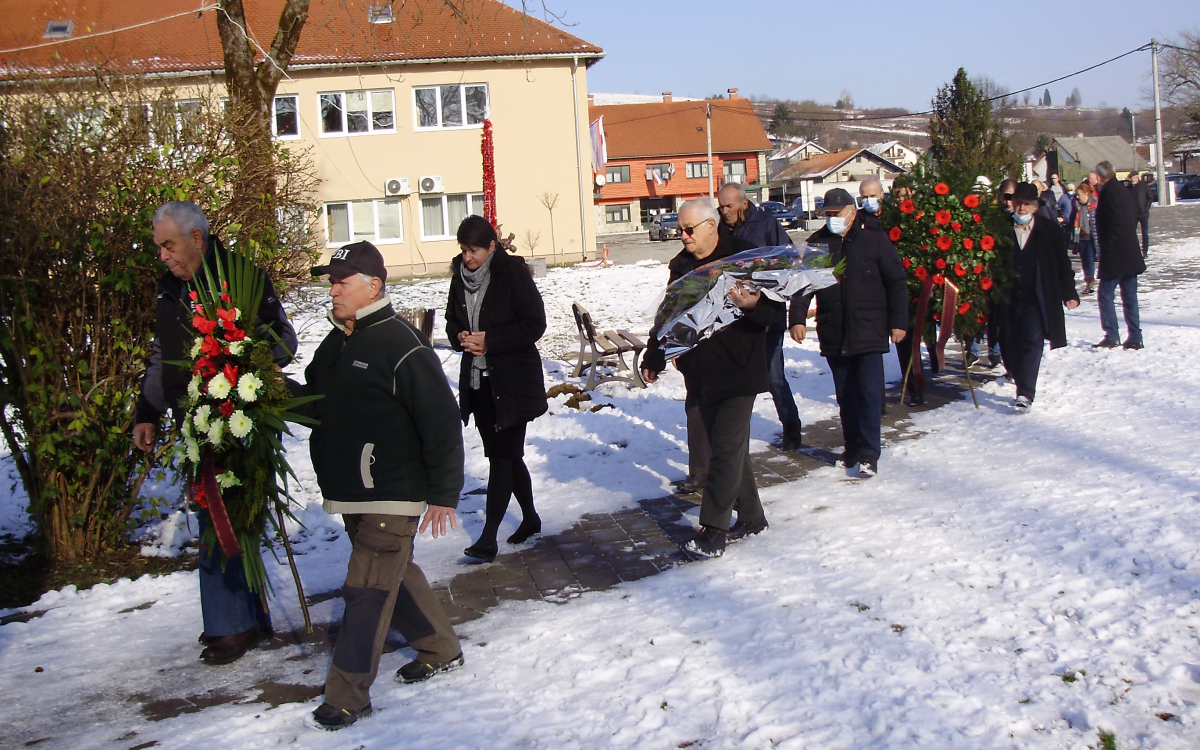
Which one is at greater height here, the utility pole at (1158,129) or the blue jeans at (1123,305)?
the utility pole at (1158,129)

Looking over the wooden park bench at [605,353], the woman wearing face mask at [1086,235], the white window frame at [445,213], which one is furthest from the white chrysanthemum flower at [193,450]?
the white window frame at [445,213]

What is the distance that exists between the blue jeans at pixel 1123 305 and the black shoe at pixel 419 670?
9064mm

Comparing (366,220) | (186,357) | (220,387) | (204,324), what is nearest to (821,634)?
(220,387)

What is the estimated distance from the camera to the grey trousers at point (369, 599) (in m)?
3.79

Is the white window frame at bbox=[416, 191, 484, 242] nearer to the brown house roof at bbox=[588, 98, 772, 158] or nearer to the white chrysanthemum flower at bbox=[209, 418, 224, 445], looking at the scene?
the white chrysanthemum flower at bbox=[209, 418, 224, 445]

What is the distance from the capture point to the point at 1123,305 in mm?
10664

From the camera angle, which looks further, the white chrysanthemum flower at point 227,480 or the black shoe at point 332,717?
the white chrysanthemum flower at point 227,480

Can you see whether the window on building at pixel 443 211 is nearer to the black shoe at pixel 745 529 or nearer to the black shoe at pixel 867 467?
the black shoe at pixel 867 467

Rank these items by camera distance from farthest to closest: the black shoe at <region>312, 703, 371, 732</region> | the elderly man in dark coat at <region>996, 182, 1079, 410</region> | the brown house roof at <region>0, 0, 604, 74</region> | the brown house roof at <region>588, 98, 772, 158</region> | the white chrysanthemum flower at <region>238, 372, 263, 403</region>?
→ the brown house roof at <region>588, 98, 772, 158</region>
the brown house roof at <region>0, 0, 604, 74</region>
the elderly man in dark coat at <region>996, 182, 1079, 410</region>
the white chrysanthemum flower at <region>238, 372, 263, 403</region>
the black shoe at <region>312, 703, 371, 732</region>

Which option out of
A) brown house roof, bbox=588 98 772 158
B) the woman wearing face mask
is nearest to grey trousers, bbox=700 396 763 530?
the woman wearing face mask

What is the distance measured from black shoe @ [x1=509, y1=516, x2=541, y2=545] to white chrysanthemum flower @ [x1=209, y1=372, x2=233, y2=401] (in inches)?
96.4

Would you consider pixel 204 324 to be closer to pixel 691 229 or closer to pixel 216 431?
pixel 216 431

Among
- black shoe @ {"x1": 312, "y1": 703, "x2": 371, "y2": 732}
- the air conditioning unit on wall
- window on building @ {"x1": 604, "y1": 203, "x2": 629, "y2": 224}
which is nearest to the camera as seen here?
black shoe @ {"x1": 312, "y1": 703, "x2": 371, "y2": 732}

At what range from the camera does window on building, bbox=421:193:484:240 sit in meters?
33.0
